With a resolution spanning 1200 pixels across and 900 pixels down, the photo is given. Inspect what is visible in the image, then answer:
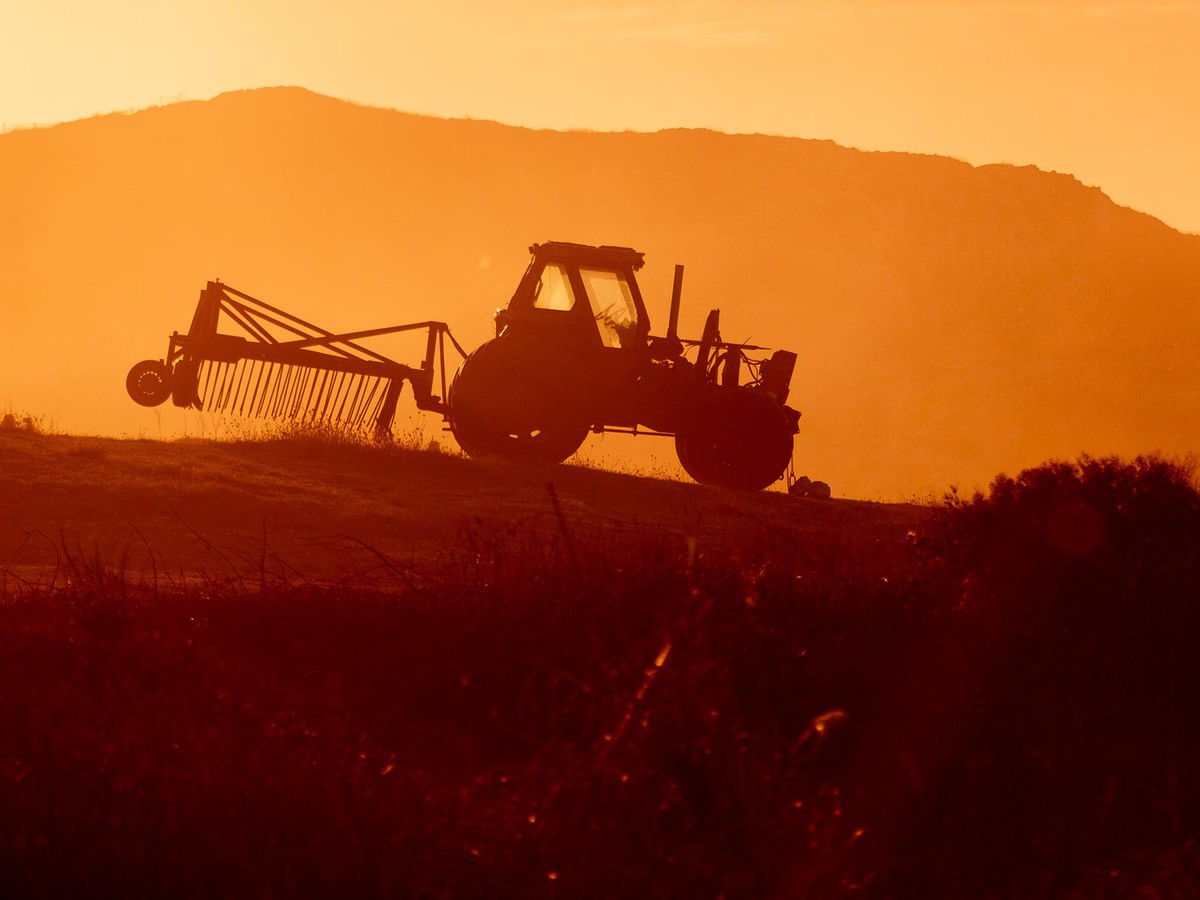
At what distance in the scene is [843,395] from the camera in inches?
3014

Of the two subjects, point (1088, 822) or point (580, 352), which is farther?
point (580, 352)

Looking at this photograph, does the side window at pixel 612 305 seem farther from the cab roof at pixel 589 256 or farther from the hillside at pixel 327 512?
the hillside at pixel 327 512

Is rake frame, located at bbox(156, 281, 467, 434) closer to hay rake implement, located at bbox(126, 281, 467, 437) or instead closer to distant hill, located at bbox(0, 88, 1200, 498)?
hay rake implement, located at bbox(126, 281, 467, 437)

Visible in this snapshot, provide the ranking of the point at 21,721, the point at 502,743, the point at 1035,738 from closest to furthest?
1. the point at 21,721
2. the point at 502,743
3. the point at 1035,738

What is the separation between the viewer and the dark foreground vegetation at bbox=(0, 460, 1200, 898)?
5223 millimetres

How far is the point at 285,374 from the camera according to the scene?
20609mm

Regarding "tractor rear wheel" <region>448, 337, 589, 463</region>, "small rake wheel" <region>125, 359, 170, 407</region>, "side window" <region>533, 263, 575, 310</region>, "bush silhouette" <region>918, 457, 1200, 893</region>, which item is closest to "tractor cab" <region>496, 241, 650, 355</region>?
"side window" <region>533, 263, 575, 310</region>

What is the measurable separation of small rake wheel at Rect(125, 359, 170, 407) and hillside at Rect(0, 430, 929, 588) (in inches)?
27.0

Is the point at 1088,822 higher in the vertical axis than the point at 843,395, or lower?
lower

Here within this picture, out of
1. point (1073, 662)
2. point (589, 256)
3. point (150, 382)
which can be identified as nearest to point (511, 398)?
point (589, 256)

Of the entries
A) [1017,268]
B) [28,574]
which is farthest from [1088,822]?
[1017,268]

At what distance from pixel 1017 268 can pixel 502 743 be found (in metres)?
85.0

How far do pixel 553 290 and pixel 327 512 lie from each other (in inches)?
207

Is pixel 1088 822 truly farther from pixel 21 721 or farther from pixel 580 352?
pixel 580 352
